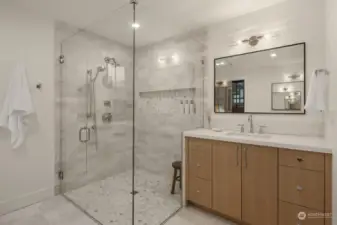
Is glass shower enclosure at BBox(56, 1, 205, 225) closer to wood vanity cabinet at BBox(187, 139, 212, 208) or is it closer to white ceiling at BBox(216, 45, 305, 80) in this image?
wood vanity cabinet at BBox(187, 139, 212, 208)

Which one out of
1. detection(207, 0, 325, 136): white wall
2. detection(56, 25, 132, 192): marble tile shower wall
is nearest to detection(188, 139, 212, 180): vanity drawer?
detection(207, 0, 325, 136): white wall

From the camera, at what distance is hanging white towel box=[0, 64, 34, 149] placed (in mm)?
2143

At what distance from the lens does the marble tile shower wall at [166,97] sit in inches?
114

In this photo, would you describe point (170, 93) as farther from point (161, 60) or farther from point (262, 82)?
point (262, 82)

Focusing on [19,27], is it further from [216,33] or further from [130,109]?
[216,33]

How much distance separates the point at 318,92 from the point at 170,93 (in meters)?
1.89

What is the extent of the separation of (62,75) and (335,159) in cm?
318

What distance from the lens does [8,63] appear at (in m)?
2.23

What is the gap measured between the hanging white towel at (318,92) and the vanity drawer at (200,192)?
4.22 feet

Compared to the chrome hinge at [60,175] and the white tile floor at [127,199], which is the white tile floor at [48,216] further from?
the chrome hinge at [60,175]

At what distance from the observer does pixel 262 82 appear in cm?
237

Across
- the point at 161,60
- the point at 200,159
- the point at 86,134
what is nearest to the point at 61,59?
the point at 86,134

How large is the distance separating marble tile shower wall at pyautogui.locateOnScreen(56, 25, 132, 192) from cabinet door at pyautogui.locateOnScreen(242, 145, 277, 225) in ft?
5.97

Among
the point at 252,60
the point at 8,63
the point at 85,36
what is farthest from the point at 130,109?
the point at 252,60
